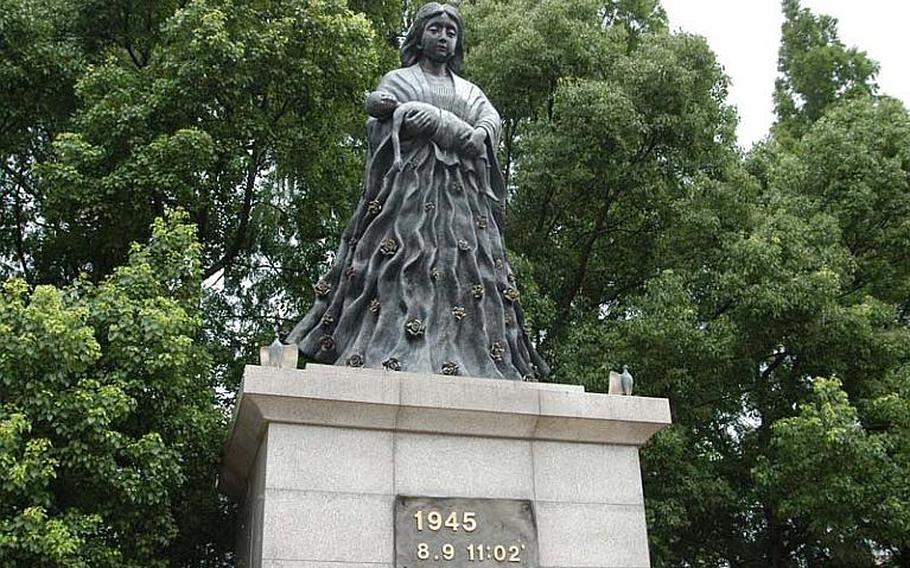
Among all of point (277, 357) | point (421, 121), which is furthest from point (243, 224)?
point (277, 357)

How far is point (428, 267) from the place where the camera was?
7613mm

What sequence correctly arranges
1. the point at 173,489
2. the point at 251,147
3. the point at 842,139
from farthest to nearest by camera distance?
1. the point at 842,139
2. the point at 251,147
3. the point at 173,489

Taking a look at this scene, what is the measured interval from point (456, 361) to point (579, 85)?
25.9 feet

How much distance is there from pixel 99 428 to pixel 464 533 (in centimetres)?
320

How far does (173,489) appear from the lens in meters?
9.20

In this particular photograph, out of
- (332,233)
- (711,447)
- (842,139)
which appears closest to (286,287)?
(332,233)

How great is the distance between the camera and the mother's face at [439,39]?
855cm

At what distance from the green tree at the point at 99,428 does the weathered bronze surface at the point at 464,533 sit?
266 cm

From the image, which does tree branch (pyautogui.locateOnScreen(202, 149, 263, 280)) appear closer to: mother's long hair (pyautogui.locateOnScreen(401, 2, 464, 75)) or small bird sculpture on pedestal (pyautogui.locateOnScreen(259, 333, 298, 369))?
mother's long hair (pyautogui.locateOnScreen(401, 2, 464, 75))

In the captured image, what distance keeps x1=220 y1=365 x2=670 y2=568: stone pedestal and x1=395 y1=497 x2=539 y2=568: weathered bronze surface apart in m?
A: 0.05

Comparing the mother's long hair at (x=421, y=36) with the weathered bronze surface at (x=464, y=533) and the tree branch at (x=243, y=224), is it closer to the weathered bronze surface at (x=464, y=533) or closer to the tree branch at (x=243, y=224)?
the weathered bronze surface at (x=464, y=533)

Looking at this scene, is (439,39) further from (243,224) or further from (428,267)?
(243,224)

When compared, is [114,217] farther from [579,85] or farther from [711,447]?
[711,447]

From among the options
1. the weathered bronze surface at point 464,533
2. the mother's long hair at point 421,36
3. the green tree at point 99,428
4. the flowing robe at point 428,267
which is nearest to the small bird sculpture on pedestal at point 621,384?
the flowing robe at point 428,267
